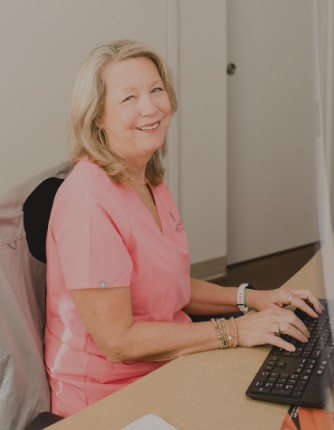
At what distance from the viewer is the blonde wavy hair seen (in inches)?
48.3

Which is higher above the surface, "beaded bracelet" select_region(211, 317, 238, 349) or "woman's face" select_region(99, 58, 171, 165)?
"woman's face" select_region(99, 58, 171, 165)

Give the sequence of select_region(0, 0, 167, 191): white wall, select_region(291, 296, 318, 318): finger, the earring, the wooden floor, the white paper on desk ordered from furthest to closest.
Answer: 1. the wooden floor
2. select_region(0, 0, 167, 191): white wall
3. the earring
4. select_region(291, 296, 318, 318): finger
5. the white paper on desk

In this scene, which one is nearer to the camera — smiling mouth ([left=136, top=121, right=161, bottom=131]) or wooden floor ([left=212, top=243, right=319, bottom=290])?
smiling mouth ([left=136, top=121, right=161, bottom=131])

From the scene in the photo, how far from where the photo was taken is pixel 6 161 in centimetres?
244

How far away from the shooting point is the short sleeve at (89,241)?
3.56 ft

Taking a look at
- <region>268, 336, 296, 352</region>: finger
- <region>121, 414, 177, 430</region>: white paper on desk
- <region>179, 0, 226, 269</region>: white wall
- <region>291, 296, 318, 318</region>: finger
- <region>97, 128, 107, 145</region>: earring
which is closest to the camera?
<region>121, 414, 177, 430</region>: white paper on desk

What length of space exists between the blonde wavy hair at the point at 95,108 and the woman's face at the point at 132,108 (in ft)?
0.04

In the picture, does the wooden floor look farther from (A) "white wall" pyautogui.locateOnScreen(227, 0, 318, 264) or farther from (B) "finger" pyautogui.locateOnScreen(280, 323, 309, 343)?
(B) "finger" pyautogui.locateOnScreen(280, 323, 309, 343)

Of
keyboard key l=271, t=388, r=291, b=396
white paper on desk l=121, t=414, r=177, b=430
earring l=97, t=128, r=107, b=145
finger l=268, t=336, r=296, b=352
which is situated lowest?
white paper on desk l=121, t=414, r=177, b=430

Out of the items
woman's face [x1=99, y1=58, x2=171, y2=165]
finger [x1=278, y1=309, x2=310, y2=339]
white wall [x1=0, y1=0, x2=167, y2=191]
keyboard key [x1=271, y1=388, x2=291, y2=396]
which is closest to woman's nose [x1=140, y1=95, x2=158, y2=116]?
woman's face [x1=99, y1=58, x2=171, y2=165]

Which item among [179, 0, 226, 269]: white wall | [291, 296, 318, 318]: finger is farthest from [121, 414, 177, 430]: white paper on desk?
[179, 0, 226, 269]: white wall

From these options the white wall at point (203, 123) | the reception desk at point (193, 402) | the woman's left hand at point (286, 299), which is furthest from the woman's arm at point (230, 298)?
the white wall at point (203, 123)

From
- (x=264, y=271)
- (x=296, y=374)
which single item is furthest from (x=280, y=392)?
(x=264, y=271)

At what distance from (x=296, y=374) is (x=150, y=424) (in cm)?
23
